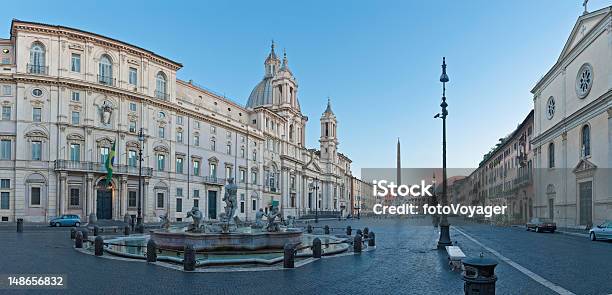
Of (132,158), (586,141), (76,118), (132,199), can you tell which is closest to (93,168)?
(76,118)

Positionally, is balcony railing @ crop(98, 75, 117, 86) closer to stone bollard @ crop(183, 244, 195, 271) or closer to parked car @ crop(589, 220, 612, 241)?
stone bollard @ crop(183, 244, 195, 271)

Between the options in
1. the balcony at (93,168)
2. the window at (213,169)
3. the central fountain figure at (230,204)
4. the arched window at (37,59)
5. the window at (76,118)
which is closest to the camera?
the central fountain figure at (230,204)

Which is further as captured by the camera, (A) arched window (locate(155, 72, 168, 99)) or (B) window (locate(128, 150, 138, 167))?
(A) arched window (locate(155, 72, 168, 99))

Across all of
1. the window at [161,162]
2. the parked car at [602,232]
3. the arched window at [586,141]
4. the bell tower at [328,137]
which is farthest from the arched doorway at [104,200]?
the bell tower at [328,137]

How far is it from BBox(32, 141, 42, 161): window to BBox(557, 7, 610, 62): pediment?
4702cm

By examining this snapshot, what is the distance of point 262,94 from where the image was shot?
99.5 meters

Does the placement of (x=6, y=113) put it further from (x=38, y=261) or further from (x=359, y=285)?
(x=359, y=285)

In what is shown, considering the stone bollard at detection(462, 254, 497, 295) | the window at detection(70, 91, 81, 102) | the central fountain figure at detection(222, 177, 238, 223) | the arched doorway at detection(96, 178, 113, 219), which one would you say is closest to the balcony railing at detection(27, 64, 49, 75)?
the window at detection(70, 91, 81, 102)

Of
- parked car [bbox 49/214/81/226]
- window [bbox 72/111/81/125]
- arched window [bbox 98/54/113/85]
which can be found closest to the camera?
parked car [bbox 49/214/81/226]

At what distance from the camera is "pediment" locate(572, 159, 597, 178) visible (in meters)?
37.9

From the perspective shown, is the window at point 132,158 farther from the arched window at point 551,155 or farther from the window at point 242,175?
the arched window at point 551,155

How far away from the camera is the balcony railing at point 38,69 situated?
45750 millimetres

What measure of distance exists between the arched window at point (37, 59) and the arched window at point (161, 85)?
1250 centimetres

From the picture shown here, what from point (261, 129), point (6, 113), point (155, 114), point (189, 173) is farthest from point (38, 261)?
point (261, 129)
